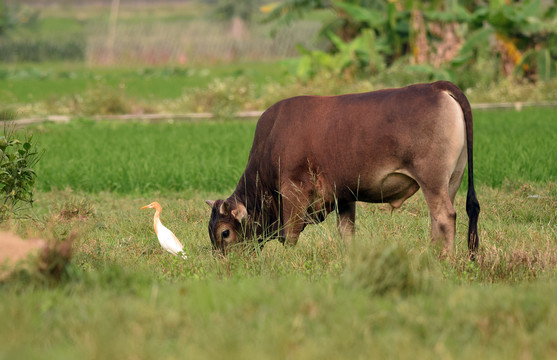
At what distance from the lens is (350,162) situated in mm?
5395

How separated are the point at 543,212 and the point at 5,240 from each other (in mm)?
4840

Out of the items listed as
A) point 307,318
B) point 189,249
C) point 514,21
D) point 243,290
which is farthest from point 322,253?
point 514,21

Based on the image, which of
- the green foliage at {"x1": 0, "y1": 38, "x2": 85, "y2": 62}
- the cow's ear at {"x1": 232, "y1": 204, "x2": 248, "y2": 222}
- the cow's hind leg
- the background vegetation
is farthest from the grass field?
the green foliage at {"x1": 0, "y1": 38, "x2": 85, "y2": 62}

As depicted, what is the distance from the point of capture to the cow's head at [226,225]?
574 centimetres

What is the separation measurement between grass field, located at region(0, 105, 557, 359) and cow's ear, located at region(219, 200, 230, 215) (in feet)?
1.33

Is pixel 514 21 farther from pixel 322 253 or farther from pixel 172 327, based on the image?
pixel 172 327

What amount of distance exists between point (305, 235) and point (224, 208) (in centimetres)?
94

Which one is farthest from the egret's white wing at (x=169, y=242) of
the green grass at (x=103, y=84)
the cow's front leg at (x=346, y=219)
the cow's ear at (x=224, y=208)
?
the green grass at (x=103, y=84)

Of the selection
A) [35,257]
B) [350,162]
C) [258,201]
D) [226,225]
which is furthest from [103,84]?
[35,257]

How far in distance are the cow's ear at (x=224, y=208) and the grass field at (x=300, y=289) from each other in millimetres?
406

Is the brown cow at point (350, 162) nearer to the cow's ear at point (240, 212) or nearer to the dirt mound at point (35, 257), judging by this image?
the cow's ear at point (240, 212)

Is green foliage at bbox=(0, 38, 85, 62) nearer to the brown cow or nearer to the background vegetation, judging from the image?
the background vegetation

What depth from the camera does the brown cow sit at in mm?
5105

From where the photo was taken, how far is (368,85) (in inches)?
649
